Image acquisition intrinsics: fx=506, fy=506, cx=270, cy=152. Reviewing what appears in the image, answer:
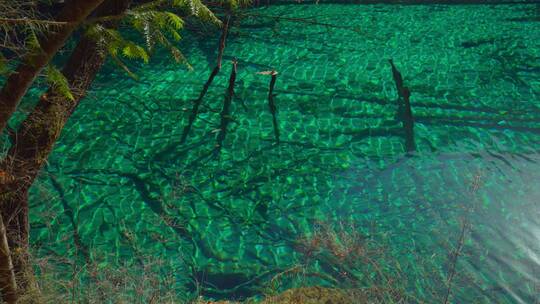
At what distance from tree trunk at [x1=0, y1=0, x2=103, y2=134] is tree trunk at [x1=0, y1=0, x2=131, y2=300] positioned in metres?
0.55

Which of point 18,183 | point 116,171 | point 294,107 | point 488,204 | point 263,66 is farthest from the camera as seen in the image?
point 263,66

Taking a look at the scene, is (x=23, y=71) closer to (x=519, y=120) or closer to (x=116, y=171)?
(x=116, y=171)

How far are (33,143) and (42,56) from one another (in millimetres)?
1129

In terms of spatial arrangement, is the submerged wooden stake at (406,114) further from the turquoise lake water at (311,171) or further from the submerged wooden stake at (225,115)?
the submerged wooden stake at (225,115)

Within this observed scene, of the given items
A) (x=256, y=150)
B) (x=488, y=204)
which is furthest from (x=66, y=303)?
(x=488, y=204)

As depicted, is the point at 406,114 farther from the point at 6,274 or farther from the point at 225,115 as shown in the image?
the point at 6,274

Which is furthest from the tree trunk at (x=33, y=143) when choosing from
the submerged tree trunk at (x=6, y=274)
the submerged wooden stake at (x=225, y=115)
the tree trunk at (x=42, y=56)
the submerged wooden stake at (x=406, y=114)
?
the submerged wooden stake at (x=406, y=114)

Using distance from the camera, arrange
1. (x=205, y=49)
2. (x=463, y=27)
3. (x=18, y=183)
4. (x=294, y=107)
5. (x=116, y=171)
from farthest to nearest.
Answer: (x=463, y=27)
(x=205, y=49)
(x=294, y=107)
(x=116, y=171)
(x=18, y=183)

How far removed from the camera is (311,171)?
6.77m

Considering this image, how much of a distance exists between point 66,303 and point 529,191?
17.4 feet

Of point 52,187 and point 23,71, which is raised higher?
point 23,71

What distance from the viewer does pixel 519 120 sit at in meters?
7.70

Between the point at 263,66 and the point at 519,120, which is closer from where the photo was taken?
the point at 519,120

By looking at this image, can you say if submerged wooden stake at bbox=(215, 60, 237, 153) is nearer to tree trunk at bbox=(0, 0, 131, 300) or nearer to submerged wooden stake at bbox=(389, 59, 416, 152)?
submerged wooden stake at bbox=(389, 59, 416, 152)
